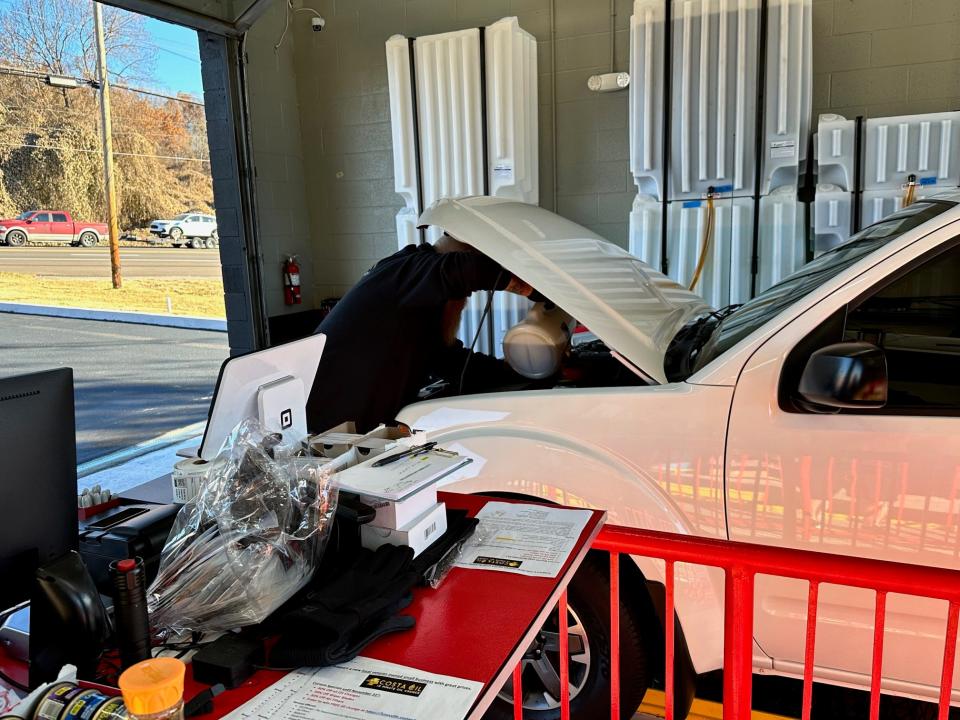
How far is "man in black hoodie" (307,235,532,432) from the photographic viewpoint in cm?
256

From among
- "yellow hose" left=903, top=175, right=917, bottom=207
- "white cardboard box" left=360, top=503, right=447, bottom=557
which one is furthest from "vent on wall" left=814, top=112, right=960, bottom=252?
"white cardboard box" left=360, top=503, right=447, bottom=557

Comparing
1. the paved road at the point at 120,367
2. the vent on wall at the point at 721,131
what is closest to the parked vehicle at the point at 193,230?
the paved road at the point at 120,367

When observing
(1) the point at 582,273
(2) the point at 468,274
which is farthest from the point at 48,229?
(1) the point at 582,273

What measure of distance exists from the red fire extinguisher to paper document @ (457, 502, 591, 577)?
4.51m

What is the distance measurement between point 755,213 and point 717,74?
84cm

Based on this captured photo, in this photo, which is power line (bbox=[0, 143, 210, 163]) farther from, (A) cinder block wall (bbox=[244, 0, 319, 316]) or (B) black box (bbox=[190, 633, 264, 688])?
(B) black box (bbox=[190, 633, 264, 688])

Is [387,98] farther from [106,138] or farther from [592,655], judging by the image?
[592,655]

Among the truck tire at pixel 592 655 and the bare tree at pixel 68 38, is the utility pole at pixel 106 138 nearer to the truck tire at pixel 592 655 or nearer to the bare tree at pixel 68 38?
the bare tree at pixel 68 38

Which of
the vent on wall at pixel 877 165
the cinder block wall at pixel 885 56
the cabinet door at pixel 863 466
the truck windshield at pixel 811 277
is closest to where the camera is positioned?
the cabinet door at pixel 863 466

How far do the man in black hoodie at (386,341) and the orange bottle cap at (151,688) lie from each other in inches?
67.8

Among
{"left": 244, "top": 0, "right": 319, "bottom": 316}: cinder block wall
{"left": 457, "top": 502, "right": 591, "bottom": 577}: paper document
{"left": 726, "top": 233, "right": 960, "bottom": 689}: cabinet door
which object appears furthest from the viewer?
{"left": 244, "top": 0, "right": 319, "bottom": 316}: cinder block wall

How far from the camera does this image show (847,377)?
5.40 feet

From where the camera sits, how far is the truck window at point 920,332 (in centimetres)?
181

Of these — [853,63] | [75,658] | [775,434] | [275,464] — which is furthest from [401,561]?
[853,63]
